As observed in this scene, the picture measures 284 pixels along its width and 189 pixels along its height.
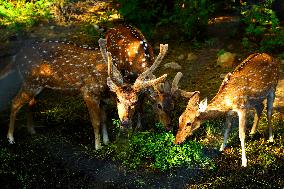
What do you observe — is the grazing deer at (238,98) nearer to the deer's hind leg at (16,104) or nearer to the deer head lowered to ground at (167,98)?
the deer head lowered to ground at (167,98)

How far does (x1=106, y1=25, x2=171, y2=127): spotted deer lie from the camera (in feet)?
26.6

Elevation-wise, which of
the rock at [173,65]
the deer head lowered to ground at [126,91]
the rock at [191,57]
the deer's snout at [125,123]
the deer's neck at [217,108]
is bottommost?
the rock at [173,65]

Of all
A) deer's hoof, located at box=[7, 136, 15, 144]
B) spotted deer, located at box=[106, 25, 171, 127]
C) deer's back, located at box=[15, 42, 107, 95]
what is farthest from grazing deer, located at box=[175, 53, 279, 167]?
deer's hoof, located at box=[7, 136, 15, 144]

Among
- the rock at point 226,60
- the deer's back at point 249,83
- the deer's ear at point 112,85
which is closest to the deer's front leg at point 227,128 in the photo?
the deer's back at point 249,83

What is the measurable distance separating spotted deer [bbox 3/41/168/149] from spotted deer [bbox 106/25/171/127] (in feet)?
1.57

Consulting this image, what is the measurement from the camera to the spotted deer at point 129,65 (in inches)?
319

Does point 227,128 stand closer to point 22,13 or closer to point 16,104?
point 16,104

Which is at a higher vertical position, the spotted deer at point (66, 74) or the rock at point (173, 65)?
the spotted deer at point (66, 74)

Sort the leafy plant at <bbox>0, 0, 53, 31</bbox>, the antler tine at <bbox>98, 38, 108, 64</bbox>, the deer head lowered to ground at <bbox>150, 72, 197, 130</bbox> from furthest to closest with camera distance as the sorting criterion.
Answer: the leafy plant at <bbox>0, 0, 53, 31</bbox> < the deer head lowered to ground at <bbox>150, 72, 197, 130</bbox> < the antler tine at <bbox>98, 38, 108, 64</bbox>

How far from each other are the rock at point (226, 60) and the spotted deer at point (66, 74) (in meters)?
4.41

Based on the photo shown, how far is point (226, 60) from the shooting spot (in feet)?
39.9

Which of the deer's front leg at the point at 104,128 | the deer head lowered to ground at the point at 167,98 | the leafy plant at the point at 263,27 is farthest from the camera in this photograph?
the leafy plant at the point at 263,27

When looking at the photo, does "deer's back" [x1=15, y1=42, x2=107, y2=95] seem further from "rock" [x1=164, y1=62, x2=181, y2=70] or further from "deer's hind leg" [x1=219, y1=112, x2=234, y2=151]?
"rock" [x1=164, y1=62, x2=181, y2=70]

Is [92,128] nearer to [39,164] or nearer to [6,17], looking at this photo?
[39,164]
